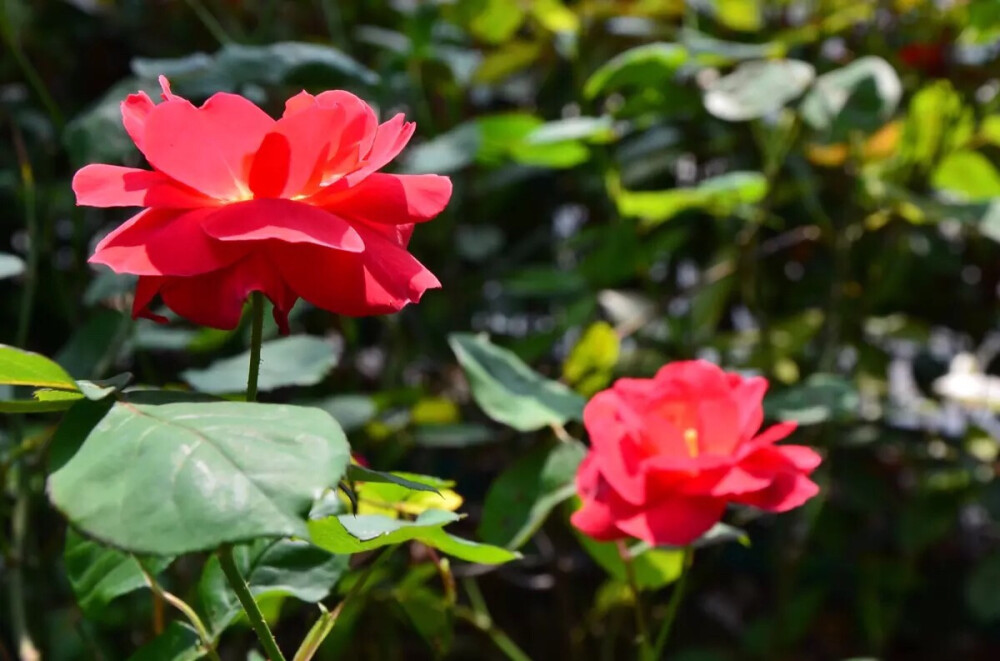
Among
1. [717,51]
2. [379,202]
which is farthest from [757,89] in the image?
[379,202]

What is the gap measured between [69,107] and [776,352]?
3.74 ft

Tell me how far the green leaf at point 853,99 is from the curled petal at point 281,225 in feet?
2.33

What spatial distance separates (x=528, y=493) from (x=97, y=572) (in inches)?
11.0

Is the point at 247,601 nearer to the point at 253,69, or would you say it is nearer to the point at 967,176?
the point at 253,69

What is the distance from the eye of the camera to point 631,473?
58cm

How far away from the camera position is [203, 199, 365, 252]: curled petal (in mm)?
375

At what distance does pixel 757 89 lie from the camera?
3.24 ft

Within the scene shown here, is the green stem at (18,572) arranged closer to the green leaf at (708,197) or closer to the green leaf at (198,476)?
the green leaf at (198,476)

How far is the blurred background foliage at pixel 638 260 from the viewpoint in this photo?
0.98 m

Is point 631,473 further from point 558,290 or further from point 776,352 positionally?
point 776,352

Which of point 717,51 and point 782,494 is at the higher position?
point 717,51

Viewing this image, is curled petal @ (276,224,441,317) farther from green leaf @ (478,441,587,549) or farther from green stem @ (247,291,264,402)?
green leaf @ (478,441,587,549)

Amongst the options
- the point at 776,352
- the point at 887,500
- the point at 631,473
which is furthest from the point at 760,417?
the point at 887,500

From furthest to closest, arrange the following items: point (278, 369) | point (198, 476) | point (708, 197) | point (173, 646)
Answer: point (708, 197)
point (278, 369)
point (173, 646)
point (198, 476)
